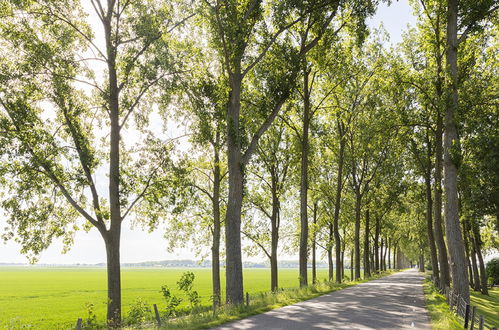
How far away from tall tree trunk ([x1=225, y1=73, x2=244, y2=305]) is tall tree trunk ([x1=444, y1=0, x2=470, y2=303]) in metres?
8.84

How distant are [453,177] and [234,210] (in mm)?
9389

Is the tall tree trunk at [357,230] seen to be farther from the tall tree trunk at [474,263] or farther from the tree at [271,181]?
the tall tree trunk at [474,263]

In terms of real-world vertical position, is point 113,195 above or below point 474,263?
above

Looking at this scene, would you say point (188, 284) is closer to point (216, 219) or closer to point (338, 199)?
point (216, 219)

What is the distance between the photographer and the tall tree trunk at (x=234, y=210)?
16.5 meters

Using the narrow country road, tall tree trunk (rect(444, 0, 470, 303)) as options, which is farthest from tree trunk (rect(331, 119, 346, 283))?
the narrow country road

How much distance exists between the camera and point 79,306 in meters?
40.8

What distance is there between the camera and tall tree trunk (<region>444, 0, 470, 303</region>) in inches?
634

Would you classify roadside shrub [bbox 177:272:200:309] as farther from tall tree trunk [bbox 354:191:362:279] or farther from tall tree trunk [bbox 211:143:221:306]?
tall tree trunk [bbox 354:191:362:279]

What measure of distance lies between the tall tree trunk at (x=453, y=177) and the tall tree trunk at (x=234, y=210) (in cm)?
884

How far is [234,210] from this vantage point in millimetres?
17234

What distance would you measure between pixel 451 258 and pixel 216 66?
1831cm

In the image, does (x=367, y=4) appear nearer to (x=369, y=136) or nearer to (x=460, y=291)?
(x=369, y=136)

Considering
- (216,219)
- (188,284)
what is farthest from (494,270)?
(188,284)
